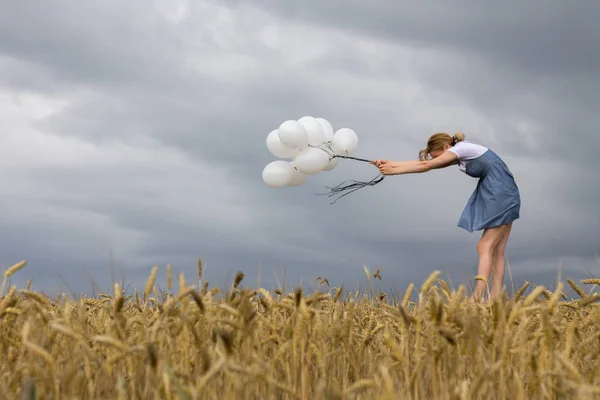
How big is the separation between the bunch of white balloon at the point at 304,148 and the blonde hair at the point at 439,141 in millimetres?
933

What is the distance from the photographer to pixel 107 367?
2.37 m

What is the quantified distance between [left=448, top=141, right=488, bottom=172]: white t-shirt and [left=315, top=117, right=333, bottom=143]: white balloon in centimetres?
160

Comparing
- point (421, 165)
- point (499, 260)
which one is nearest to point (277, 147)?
point (421, 165)

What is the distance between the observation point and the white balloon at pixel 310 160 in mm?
8203

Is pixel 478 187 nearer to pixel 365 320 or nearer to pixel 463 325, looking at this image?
pixel 365 320

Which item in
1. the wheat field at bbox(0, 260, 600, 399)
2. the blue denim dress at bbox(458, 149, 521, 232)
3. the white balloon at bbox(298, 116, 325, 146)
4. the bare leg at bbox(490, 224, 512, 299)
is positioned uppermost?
the white balloon at bbox(298, 116, 325, 146)

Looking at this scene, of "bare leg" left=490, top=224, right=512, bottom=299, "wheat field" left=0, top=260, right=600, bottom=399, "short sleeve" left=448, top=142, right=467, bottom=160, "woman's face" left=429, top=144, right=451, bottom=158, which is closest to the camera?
"wheat field" left=0, top=260, right=600, bottom=399

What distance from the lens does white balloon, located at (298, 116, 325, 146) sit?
334 inches

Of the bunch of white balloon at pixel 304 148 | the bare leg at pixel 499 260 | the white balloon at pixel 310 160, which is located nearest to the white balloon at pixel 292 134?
the bunch of white balloon at pixel 304 148

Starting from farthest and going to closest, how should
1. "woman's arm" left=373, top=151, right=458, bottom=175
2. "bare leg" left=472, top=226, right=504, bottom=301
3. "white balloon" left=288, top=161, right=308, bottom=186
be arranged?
1. "white balloon" left=288, top=161, right=308, bottom=186
2. "woman's arm" left=373, top=151, right=458, bottom=175
3. "bare leg" left=472, top=226, right=504, bottom=301

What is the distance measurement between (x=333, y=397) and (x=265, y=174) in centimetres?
684

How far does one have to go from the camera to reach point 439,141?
8.66m

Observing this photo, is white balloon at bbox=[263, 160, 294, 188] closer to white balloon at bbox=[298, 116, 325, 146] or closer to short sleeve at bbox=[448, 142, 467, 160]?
white balloon at bbox=[298, 116, 325, 146]

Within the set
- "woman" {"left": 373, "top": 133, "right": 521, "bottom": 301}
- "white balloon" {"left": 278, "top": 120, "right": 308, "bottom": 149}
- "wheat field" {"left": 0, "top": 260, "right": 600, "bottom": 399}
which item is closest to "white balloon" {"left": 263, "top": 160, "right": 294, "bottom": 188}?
"white balloon" {"left": 278, "top": 120, "right": 308, "bottom": 149}
